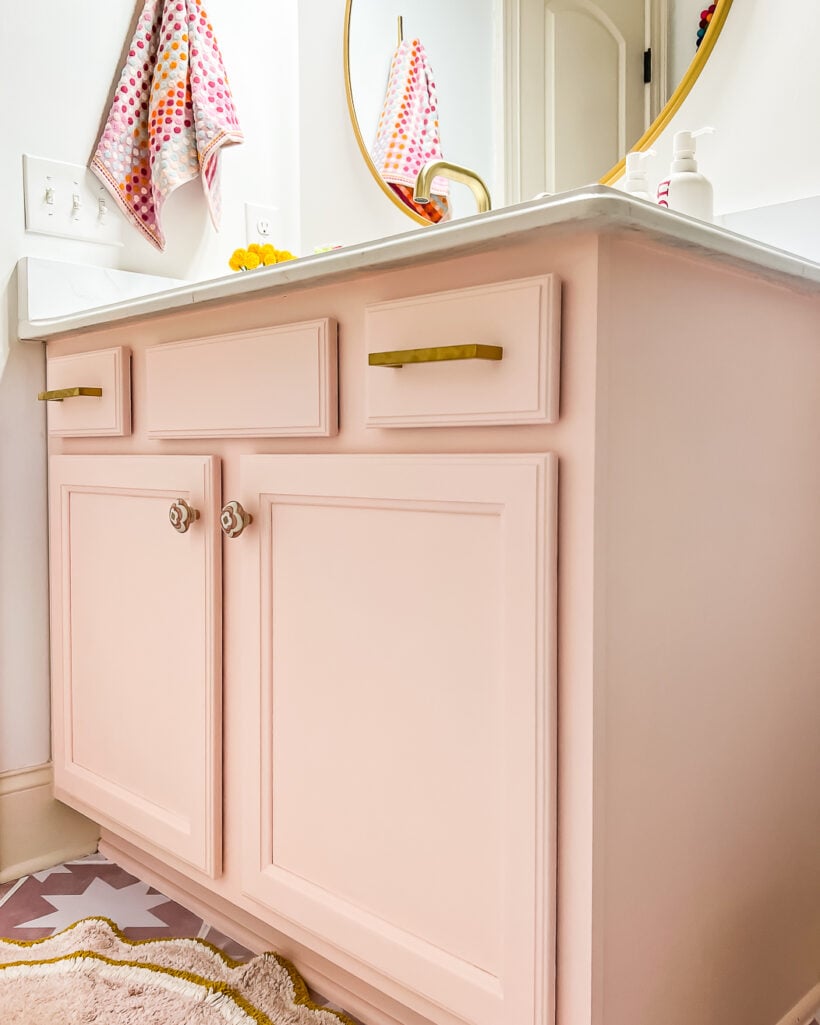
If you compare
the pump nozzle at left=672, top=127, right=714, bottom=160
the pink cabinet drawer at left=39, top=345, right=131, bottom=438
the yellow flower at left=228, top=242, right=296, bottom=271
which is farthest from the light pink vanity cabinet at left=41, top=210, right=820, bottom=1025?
the yellow flower at left=228, top=242, right=296, bottom=271

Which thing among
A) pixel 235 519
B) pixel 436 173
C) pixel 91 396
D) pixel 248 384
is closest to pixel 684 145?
pixel 436 173

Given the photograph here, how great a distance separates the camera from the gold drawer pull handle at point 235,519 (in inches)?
42.6

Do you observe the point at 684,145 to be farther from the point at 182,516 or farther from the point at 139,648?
the point at 139,648

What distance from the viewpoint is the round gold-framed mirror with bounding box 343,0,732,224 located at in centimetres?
129

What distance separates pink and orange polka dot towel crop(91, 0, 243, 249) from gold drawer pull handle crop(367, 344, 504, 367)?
97 cm

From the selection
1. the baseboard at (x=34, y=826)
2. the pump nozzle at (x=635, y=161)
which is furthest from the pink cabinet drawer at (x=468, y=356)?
the baseboard at (x=34, y=826)

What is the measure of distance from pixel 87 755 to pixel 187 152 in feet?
3.59

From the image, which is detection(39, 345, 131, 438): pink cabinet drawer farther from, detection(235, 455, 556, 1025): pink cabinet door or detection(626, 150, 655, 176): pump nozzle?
detection(626, 150, 655, 176): pump nozzle

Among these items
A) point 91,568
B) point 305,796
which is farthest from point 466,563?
point 91,568

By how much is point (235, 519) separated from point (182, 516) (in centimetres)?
12

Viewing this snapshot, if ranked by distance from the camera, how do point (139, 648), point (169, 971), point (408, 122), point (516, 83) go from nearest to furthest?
point (169, 971) < point (139, 648) < point (516, 83) < point (408, 122)

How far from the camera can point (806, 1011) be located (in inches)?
43.6

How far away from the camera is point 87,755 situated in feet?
4.70

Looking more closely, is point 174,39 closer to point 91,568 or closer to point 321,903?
point 91,568
